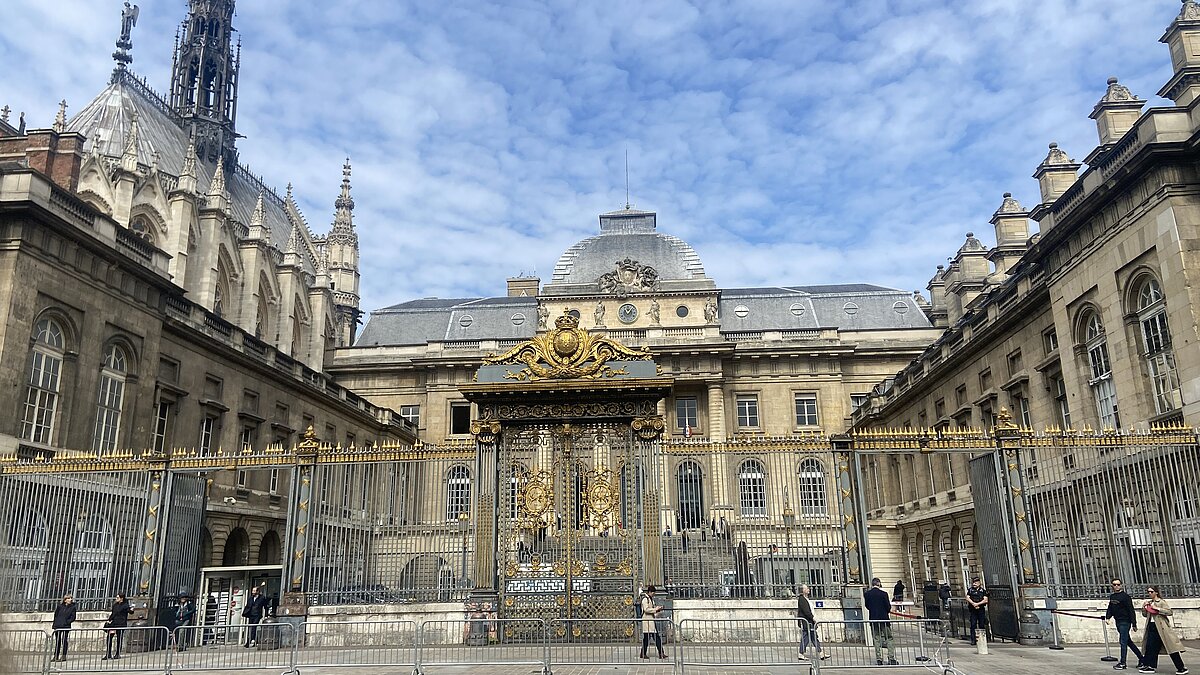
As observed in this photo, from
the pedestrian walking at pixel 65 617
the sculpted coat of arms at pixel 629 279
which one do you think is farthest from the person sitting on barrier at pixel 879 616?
the sculpted coat of arms at pixel 629 279

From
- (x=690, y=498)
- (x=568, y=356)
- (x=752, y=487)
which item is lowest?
Result: (x=690, y=498)

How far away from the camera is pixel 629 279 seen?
156ft

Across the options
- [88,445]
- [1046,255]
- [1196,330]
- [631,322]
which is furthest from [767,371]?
[88,445]

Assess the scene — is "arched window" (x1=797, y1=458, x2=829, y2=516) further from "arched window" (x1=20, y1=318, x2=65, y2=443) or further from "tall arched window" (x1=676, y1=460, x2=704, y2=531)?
"arched window" (x1=20, y1=318, x2=65, y2=443)

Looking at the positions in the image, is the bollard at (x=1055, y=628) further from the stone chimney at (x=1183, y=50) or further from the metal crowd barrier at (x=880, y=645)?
the stone chimney at (x=1183, y=50)

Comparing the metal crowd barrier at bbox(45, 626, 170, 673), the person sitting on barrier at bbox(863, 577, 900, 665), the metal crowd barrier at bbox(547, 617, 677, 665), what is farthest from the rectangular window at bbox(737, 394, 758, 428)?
the metal crowd barrier at bbox(45, 626, 170, 673)

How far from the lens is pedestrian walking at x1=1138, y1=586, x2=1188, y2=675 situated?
11.1 m

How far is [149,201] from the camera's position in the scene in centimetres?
3725

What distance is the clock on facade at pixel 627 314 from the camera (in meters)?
46.5

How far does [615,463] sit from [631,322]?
101 ft

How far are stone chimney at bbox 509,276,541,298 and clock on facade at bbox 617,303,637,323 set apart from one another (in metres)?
12.4

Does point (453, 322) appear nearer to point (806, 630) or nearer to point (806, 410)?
point (806, 410)

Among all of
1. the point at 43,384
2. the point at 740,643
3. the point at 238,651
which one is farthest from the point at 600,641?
the point at 43,384

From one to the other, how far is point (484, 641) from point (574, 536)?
227 cm
